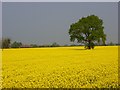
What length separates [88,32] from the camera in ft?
256

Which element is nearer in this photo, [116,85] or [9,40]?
[116,85]

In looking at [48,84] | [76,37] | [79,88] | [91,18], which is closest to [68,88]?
[79,88]

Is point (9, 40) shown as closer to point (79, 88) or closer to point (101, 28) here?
point (101, 28)

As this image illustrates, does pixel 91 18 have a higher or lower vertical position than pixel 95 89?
higher

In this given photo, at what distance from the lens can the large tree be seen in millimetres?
76375

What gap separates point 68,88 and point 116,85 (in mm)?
1797

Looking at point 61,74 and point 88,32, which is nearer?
point 61,74

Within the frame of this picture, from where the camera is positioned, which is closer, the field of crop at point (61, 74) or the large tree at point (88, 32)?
the field of crop at point (61, 74)

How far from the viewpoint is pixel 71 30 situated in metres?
77.5

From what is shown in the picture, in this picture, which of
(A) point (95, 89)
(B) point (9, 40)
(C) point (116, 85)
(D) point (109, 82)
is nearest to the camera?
(A) point (95, 89)

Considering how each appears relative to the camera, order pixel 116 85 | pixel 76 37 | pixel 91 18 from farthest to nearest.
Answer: pixel 91 18, pixel 76 37, pixel 116 85

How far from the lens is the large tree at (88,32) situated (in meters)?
76.4

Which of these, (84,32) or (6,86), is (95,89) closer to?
(6,86)

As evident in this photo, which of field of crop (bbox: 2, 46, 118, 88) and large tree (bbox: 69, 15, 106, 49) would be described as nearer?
field of crop (bbox: 2, 46, 118, 88)
